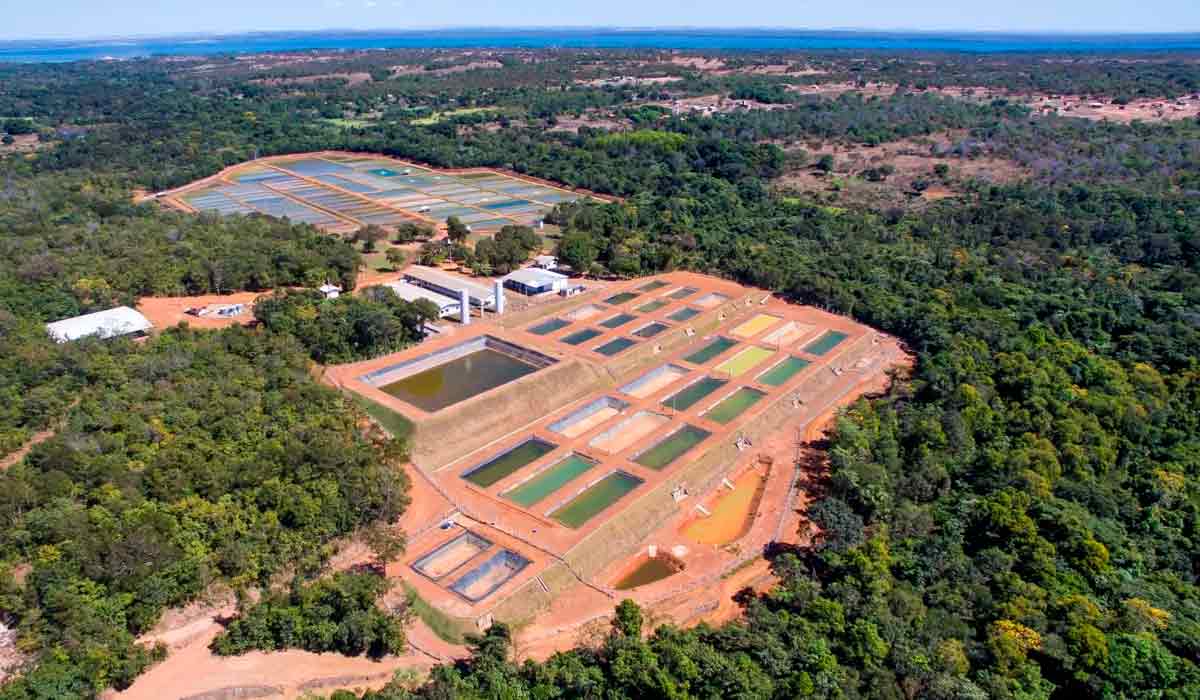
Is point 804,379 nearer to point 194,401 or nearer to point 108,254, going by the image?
point 194,401

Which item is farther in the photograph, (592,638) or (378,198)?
(378,198)

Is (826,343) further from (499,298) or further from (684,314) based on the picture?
(499,298)

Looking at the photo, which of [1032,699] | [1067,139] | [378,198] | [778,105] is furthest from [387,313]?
[778,105]

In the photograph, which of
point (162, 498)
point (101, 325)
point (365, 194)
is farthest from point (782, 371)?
point (365, 194)

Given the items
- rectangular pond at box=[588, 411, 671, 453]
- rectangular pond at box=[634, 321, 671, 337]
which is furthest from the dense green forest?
rectangular pond at box=[634, 321, 671, 337]

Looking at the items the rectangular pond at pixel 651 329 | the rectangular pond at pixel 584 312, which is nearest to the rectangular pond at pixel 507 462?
the rectangular pond at pixel 651 329
